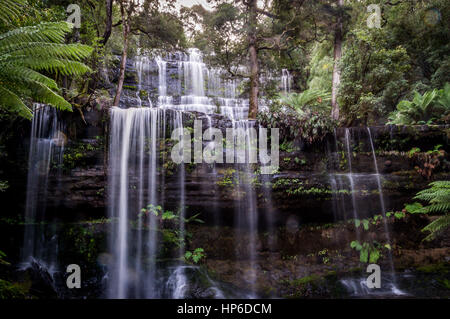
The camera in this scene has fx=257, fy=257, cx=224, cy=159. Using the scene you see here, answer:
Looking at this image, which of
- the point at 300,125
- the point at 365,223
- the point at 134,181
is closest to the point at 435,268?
the point at 365,223

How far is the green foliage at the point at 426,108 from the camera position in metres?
7.74

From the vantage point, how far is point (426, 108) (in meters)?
7.99

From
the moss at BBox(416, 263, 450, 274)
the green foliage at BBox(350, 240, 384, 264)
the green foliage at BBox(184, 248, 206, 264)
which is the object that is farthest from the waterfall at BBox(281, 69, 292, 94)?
the green foliage at BBox(184, 248, 206, 264)

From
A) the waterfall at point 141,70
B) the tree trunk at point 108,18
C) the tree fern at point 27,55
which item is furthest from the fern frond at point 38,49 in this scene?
the waterfall at point 141,70

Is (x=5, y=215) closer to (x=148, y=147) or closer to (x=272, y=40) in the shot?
(x=148, y=147)

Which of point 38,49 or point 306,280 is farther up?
point 38,49

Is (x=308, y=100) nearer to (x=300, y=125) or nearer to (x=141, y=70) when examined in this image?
(x=300, y=125)

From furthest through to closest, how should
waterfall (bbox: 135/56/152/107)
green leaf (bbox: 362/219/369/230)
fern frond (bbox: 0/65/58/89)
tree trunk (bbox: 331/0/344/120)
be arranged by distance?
waterfall (bbox: 135/56/152/107) → tree trunk (bbox: 331/0/344/120) → green leaf (bbox: 362/219/369/230) → fern frond (bbox: 0/65/58/89)

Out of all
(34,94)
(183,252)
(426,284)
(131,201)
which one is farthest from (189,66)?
(426,284)

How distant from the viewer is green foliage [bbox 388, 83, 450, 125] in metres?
7.74

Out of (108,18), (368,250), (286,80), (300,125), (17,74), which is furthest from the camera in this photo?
(286,80)

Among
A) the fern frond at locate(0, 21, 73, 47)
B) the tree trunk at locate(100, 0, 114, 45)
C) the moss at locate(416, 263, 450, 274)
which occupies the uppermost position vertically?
the tree trunk at locate(100, 0, 114, 45)

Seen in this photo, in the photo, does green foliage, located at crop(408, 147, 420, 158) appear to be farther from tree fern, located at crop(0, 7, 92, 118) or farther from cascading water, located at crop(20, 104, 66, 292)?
cascading water, located at crop(20, 104, 66, 292)

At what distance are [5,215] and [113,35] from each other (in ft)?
27.6
